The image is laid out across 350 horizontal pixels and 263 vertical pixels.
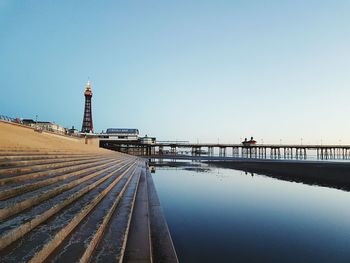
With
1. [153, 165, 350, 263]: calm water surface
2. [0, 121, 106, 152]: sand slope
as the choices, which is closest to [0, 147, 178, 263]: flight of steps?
[153, 165, 350, 263]: calm water surface

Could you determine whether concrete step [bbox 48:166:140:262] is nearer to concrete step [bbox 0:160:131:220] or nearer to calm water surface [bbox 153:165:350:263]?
concrete step [bbox 0:160:131:220]

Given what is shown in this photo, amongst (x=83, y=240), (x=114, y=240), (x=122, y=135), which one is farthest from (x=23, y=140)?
(x=122, y=135)

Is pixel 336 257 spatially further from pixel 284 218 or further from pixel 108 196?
pixel 108 196

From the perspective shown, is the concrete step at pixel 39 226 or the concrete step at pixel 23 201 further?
the concrete step at pixel 23 201

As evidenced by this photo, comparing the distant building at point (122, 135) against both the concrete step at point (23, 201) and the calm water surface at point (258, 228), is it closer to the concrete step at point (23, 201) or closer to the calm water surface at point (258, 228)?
the calm water surface at point (258, 228)

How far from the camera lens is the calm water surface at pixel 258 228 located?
5879 mm

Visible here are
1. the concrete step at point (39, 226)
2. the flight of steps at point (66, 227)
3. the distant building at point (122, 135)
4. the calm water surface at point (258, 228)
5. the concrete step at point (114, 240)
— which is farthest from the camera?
the distant building at point (122, 135)

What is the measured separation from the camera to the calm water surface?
19.3 ft

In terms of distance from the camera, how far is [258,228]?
318 inches

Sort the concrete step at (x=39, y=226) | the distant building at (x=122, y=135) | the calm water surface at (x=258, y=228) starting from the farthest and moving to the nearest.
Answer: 1. the distant building at (x=122, y=135)
2. the calm water surface at (x=258, y=228)
3. the concrete step at (x=39, y=226)

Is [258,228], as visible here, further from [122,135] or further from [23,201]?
[122,135]

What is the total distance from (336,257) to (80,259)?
5.66 m

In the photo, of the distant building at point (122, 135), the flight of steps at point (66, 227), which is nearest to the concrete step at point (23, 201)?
the flight of steps at point (66, 227)

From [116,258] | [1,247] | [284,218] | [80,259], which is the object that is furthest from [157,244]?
[284,218]
